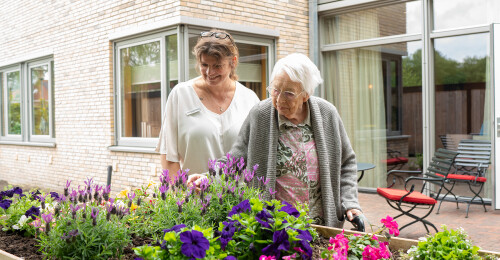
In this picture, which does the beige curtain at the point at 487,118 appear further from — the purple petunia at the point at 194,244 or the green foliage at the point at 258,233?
the purple petunia at the point at 194,244

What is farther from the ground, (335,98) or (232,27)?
(232,27)

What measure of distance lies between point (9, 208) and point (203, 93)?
1157 mm

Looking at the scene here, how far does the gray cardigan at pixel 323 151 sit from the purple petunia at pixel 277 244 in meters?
0.74

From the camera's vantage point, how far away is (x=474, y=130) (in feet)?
24.9

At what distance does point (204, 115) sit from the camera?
111 inches

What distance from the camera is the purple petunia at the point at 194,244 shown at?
143 centimetres

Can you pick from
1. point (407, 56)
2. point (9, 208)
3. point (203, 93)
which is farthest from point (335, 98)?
point (9, 208)

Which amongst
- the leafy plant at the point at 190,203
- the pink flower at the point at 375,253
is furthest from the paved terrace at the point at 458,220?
the pink flower at the point at 375,253

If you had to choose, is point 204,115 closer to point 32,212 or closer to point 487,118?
point 32,212

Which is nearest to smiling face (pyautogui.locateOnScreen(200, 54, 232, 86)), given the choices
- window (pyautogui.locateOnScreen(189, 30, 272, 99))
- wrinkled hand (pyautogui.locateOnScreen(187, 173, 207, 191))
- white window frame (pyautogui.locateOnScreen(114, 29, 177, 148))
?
wrinkled hand (pyautogui.locateOnScreen(187, 173, 207, 191))

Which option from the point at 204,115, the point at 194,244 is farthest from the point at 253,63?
the point at 194,244

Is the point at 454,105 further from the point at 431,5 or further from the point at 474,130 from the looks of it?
the point at 431,5

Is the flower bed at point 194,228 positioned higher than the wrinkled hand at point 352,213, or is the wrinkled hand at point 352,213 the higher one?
the flower bed at point 194,228

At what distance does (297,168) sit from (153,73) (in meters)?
5.86
